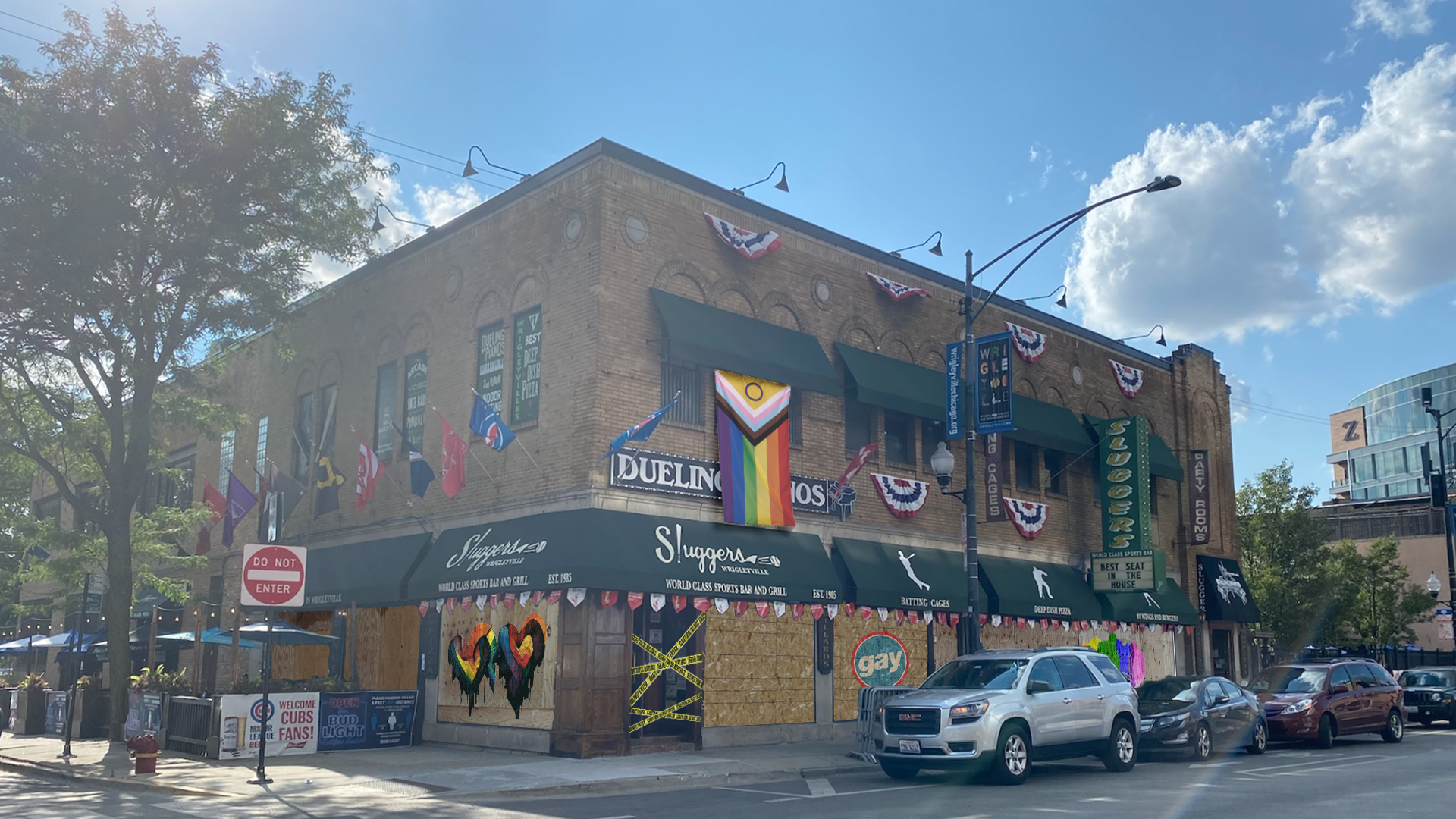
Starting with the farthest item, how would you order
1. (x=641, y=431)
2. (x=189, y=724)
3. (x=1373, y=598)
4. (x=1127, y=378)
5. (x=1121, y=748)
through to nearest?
(x=1373, y=598)
(x=1127, y=378)
(x=189, y=724)
(x=641, y=431)
(x=1121, y=748)

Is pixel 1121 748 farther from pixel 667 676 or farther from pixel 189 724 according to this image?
pixel 189 724

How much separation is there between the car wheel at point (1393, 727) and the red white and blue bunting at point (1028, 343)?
10.7m

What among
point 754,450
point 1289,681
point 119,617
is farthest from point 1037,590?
point 119,617

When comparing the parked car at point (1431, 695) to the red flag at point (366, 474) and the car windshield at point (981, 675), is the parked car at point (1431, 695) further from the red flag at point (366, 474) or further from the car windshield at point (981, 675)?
the red flag at point (366, 474)

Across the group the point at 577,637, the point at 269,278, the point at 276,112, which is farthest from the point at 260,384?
the point at 577,637

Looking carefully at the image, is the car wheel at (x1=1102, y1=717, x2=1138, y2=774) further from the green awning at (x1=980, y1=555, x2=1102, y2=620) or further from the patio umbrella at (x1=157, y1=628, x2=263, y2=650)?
the patio umbrella at (x1=157, y1=628, x2=263, y2=650)

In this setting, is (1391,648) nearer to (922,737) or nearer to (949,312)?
(949,312)

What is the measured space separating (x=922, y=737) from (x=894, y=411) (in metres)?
10.6

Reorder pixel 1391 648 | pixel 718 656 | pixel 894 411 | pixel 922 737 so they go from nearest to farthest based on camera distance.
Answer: pixel 922 737 < pixel 718 656 < pixel 894 411 < pixel 1391 648

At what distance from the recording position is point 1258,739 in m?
19.9

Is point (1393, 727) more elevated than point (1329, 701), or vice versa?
point (1329, 701)

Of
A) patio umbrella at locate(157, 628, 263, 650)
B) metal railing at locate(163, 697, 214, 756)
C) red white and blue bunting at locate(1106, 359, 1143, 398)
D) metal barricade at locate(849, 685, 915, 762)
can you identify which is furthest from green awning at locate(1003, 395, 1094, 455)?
metal railing at locate(163, 697, 214, 756)

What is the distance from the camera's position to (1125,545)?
28297 mm

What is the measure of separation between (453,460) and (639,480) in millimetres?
4018
